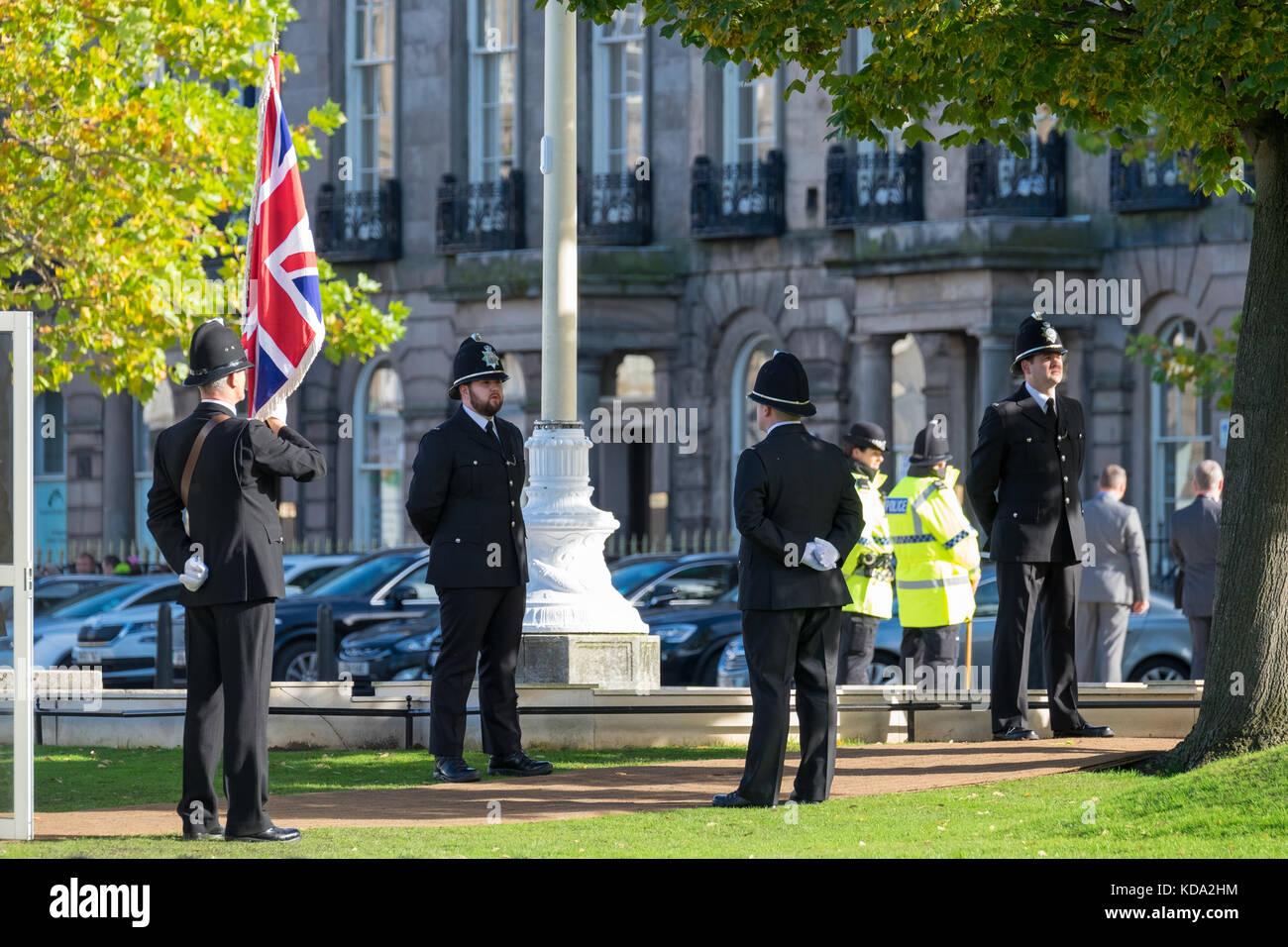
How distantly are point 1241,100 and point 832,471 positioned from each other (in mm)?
2873

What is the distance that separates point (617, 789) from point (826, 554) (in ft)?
6.67

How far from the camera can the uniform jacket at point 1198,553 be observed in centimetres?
1809

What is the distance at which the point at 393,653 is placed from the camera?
2045 centimetres

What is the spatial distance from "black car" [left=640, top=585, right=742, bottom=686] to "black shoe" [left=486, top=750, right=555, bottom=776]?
6.21 m

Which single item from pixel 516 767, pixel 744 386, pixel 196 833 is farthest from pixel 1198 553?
pixel 744 386

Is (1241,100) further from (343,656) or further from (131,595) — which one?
(131,595)

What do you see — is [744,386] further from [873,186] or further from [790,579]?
[790,579]

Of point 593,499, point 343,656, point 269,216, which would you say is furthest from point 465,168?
point 269,216

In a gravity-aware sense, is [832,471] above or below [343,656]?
above

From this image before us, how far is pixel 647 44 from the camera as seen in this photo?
112ft

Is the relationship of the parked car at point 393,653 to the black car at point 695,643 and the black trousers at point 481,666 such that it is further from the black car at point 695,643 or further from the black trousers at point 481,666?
the black trousers at point 481,666

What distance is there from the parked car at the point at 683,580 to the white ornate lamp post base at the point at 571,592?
567 cm

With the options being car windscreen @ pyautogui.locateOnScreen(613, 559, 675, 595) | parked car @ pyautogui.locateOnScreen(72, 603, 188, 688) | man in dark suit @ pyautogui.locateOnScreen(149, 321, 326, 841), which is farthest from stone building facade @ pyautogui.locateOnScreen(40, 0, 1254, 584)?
man in dark suit @ pyautogui.locateOnScreen(149, 321, 326, 841)

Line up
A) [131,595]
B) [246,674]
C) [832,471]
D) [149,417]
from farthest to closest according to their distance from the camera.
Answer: [149,417], [131,595], [832,471], [246,674]
